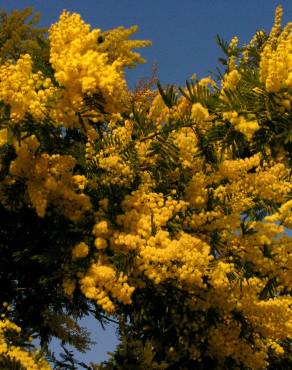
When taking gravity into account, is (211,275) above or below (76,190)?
below

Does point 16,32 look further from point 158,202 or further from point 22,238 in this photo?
point 158,202

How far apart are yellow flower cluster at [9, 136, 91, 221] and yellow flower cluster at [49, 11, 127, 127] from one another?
551mm

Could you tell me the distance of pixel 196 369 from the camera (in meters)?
8.97

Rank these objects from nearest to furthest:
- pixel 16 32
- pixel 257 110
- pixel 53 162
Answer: pixel 257 110 → pixel 53 162 → pixel 16 32

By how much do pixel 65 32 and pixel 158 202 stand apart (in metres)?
2.13

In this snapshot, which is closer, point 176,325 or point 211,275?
point 211,275

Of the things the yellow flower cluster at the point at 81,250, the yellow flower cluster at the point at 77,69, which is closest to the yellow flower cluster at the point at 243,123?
the yellow flower cluster at the point at 77,69

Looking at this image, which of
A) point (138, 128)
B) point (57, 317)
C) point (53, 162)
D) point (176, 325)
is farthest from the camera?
point (57, 317)

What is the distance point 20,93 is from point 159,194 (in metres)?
1.86

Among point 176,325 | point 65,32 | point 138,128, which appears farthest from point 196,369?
point 65,32

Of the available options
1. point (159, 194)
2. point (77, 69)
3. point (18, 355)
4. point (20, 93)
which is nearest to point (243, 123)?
point (159, 194)

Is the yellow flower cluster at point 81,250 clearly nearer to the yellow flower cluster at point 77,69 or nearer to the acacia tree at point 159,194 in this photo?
the acacia tree at point 159,194

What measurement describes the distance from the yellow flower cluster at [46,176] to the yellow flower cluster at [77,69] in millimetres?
551

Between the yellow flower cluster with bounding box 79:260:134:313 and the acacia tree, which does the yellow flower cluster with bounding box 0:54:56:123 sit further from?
the yellow flower cluster with bounding box 79:260:134:313
